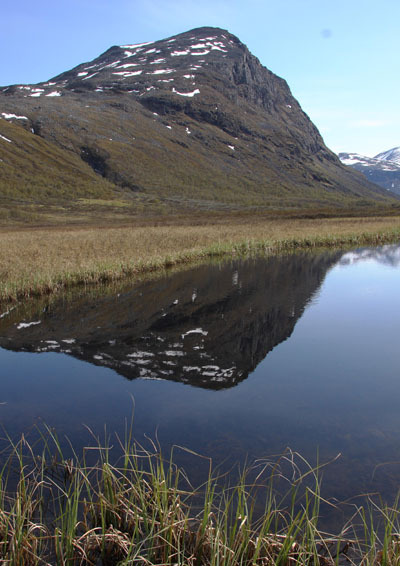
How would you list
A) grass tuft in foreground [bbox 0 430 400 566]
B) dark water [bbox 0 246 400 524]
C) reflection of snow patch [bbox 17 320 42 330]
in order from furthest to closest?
reflection of snow patch [bbox 17 320 42 330] < dark water [bbox 0 246 400 524] < grass tuft in foreground [bbox 0 430 400 566]

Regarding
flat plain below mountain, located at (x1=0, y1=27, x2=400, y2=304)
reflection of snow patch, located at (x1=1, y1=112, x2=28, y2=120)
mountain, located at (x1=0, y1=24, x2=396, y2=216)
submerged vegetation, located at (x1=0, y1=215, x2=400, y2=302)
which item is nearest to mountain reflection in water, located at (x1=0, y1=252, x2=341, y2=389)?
submerged vegetation, located at (x1=0, y1=215, x2=400, y2=302)

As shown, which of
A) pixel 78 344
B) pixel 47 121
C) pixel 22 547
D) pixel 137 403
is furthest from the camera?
pixel 47 121

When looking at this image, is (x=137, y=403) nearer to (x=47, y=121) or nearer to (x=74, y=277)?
(x=74, y=277)

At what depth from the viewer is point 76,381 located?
364 inches

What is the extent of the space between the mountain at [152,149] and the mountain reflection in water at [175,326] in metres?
62.3

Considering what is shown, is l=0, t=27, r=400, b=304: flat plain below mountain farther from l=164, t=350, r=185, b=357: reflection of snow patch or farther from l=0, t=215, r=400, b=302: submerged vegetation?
l=164, t=350, r=185, b=357: reflection of snow patch

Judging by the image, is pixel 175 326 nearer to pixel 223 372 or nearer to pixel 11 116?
pixel 223 372

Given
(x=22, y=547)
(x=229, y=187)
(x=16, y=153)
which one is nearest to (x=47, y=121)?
(x=16, y=153)

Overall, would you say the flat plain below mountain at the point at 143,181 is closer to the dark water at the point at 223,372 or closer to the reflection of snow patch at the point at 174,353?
the dark water at the point at 223,372

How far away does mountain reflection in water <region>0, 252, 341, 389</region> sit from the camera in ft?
33.9

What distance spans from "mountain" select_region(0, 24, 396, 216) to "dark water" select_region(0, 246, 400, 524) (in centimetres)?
6513

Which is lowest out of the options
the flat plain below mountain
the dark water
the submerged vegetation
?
the dark water

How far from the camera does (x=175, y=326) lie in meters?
13.6

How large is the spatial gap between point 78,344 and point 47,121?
12602 centimetres
